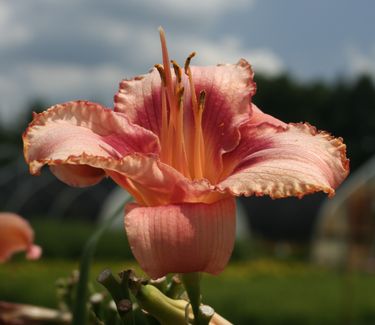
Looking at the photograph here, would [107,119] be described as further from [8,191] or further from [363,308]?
[8,191]

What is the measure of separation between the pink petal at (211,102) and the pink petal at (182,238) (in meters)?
0.22

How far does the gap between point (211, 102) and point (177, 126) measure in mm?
102

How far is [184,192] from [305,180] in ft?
0.40

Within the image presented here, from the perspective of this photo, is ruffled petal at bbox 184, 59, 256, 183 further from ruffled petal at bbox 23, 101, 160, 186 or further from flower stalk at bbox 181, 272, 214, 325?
flower stalk at bbox 181, 272, 214, 325

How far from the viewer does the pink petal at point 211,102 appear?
918 mm

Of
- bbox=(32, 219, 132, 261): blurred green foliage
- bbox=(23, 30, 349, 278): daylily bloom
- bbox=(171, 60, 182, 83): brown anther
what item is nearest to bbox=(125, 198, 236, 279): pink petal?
bbox=(23, 30, 349, 278): daylily bloom

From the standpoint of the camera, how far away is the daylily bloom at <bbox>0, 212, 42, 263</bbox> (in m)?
1.18

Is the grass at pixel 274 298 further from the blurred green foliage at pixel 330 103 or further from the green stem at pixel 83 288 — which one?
the blurred green foliage at pixel 330 103

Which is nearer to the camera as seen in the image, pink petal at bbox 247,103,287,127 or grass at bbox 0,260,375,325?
pink petal at bbox 247,103,287,127

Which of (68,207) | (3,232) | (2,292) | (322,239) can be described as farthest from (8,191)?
(3,232)

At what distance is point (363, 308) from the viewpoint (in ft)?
26.9

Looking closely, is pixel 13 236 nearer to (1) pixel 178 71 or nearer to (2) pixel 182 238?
(1) pixel 178 71

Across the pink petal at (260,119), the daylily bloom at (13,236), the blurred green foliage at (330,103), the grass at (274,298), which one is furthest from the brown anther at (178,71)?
the blurred green foliage at (330,103)

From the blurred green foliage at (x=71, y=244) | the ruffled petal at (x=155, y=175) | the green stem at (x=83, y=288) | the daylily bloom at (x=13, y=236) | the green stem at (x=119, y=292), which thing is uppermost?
the ruffled petal at (x=155, y=175)
